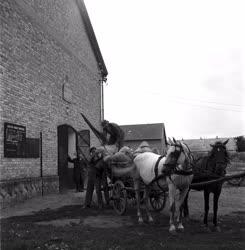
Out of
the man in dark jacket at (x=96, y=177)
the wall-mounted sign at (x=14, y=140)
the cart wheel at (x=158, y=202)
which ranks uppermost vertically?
the wall-mounted sign at (x=14, y=140)

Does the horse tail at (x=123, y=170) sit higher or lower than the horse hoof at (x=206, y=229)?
higher

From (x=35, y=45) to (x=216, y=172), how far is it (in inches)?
347

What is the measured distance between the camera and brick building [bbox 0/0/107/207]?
468 inches

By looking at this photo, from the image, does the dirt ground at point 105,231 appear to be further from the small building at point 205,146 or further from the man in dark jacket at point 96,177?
the small building at point 205,146

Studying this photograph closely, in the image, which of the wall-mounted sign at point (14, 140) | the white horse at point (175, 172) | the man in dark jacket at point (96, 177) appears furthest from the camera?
the wall-mounted sign at point (14, 140)

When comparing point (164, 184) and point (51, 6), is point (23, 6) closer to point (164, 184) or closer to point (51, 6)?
point (51, 6)

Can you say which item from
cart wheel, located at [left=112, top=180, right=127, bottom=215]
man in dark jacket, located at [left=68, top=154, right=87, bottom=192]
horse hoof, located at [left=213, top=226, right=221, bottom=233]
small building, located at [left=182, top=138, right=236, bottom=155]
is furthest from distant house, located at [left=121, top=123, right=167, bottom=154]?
horse hoof, located at [left=213, top=226, right=221, bottom=233]

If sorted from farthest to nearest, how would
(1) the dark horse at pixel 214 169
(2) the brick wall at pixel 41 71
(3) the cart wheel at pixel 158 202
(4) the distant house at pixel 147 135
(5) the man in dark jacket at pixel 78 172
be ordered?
1. (4) the distant house at pixel 147 135
2. (5) the man in dark jacket at pixel 78 172
3. (2) the brick wall at pixel 41 71
4. (3) the cart wheel at pixel 158 202
5. (1) the dark horse at pixel 214 169

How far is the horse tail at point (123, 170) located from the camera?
9156 mm

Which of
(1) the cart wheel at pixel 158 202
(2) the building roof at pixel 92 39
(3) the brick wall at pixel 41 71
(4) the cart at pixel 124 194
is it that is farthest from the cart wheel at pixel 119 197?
(2) the building roof at pixel 92 39

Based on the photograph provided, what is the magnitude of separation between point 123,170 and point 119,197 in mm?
729

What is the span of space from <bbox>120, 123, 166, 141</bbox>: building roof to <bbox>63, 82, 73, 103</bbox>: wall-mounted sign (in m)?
47.3

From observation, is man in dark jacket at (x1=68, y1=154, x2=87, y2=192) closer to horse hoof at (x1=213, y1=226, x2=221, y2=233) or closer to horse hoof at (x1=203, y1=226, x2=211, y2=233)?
horse hoof at (x1=203, y1=226, x2=211, y2=233)

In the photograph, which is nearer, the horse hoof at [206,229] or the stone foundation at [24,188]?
the horse hoof at [206,229]
